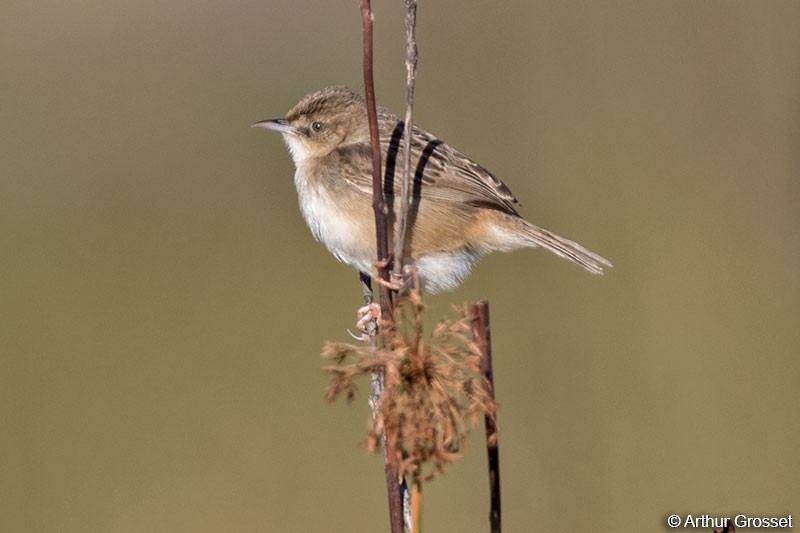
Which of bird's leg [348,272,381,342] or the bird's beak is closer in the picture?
bird's leg [348,272,381,342]

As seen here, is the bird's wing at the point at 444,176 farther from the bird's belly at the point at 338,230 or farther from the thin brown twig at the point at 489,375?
the thin brown twig at the point at 489,375

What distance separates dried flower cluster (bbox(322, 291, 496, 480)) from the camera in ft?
6.57

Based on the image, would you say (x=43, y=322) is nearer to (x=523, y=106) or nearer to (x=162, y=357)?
(x=162, y=357)

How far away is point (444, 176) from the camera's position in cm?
413

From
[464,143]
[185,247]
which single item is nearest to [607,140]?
[464,143]

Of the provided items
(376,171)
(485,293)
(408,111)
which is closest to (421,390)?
(376,171)

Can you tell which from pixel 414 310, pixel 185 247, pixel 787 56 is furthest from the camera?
pixel 185 247

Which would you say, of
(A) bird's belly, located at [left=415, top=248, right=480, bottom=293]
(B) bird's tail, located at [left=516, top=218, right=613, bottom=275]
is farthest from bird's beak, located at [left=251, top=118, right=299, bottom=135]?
(B) bird's tail, located at [left=516, top=218, right=613, bottom=275]

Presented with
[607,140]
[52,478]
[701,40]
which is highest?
[701,40]

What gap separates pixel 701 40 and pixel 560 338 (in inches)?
91.1

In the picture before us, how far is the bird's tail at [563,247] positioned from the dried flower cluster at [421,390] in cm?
194

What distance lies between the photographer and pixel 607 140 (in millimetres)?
6387

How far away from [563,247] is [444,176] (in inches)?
23.4

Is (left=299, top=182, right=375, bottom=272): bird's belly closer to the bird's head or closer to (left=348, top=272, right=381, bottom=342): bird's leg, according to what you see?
the bird's head
